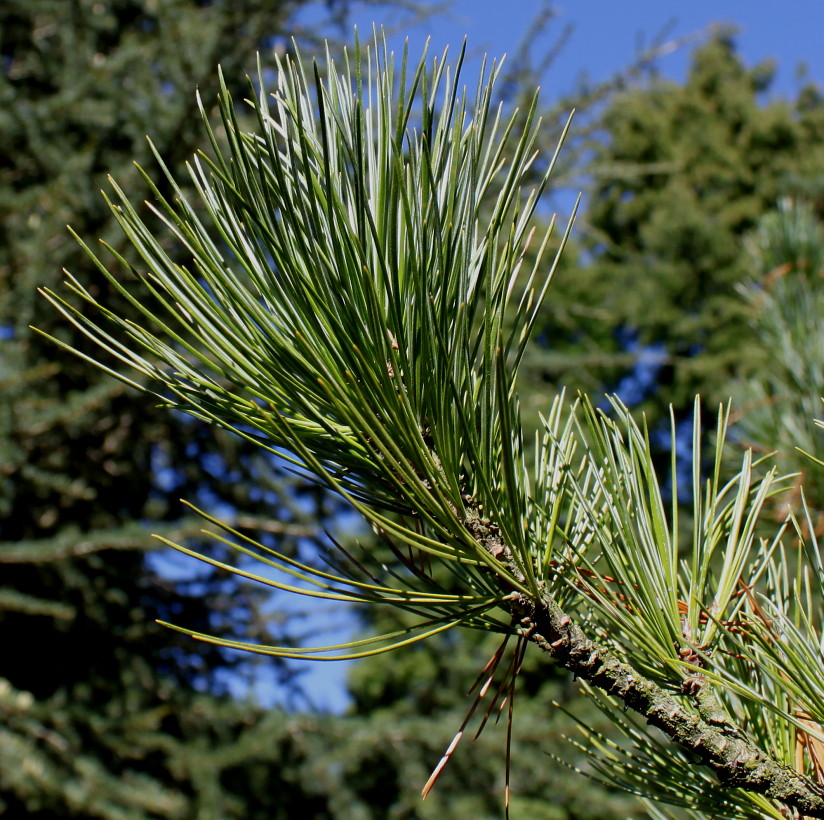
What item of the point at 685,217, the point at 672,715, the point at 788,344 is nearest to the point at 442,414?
A: the point at 672,715

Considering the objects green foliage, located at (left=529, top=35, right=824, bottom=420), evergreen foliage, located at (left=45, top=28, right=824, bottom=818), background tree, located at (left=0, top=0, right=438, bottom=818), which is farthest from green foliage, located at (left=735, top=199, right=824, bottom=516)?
green foliage, located at (left=529, top=35, right=824, bottom=420)

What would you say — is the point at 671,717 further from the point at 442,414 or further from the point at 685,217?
the point at 685,217

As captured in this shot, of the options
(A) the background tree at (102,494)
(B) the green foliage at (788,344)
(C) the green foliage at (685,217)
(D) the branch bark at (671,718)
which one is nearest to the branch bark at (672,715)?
(D) the branch bark at (671,718)

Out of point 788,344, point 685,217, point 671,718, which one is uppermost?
point 685,217

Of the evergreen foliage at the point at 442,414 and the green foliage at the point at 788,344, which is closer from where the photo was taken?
the evergreen foliage at the point at 442,414

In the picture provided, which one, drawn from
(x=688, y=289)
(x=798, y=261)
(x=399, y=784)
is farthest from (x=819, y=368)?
(x=688, y=289)

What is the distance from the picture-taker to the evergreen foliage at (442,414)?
15.4 inches

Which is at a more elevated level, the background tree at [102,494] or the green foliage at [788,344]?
the green foliage at [788,344]

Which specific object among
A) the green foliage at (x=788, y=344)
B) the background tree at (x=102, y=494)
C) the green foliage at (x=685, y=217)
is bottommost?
the background tree at (x=102, y=494)

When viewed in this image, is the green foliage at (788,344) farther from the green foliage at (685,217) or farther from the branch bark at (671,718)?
the green foliage at (685,217)

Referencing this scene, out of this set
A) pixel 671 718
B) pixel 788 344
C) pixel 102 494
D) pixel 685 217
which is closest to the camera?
pixel 671 718

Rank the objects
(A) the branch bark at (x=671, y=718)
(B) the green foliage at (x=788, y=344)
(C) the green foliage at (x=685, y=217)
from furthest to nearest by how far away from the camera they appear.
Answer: (C) the green foliage at (x=685, y=217)
(B) the green foliage at (x=788, y=344)
(A) the branch bark at (x=671, y=718)

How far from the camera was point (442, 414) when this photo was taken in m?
0.42

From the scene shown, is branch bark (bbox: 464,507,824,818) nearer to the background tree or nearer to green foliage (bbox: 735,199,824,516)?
green foliage (bbox: 735,199,824,516)
